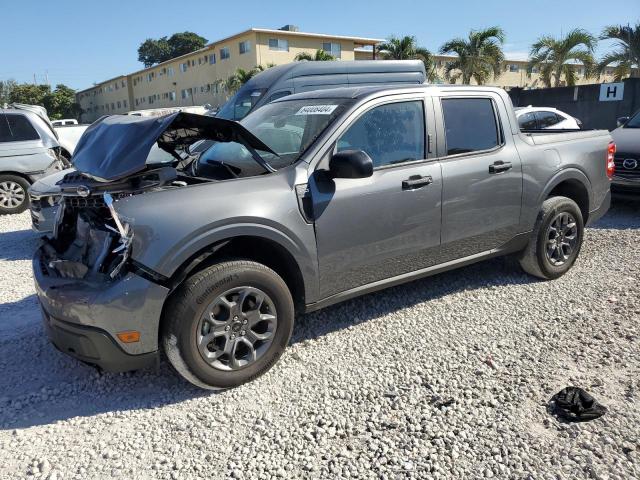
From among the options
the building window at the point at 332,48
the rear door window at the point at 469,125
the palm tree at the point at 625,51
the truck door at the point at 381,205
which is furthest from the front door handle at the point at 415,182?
the building window at the point at 332,48

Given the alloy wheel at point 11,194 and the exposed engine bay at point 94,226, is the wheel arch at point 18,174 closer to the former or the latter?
the alloy wheel at point 11,194

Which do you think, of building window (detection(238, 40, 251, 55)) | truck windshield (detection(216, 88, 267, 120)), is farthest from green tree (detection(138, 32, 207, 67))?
truck windshield (detection(216, 88, 267, 120))

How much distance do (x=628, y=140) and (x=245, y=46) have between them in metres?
38.5

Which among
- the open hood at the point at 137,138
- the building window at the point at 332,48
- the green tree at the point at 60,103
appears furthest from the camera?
the green tree at the point at 60,103

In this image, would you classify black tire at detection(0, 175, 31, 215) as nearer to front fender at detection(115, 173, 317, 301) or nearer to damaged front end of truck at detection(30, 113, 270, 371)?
damaged front end of truck at detection(30, 113, 270, 371)

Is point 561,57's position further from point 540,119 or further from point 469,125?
point 469,125

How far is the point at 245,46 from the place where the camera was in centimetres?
4184

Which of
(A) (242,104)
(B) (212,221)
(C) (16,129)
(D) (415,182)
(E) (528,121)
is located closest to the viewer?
(B) (212,221)

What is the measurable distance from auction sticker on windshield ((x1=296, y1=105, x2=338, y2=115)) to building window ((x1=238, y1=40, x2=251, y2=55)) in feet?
132

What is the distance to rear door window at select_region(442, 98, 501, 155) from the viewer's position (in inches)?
164

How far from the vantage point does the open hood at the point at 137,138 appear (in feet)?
10.6

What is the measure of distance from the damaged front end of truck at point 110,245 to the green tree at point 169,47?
8692 cm

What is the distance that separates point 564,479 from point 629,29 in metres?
27.8

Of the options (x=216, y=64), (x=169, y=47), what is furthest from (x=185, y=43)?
(x=216, y=64)
